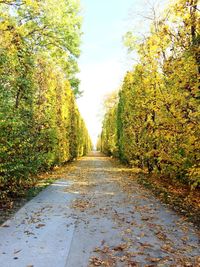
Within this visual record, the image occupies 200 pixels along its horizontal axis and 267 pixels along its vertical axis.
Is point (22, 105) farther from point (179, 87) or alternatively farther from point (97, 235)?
point (97, 235)

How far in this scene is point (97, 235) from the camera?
250 inches

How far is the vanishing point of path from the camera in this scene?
5043 mm

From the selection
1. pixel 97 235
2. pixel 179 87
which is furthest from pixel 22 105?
pixel 97 235

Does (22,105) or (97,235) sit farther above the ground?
(22,105)

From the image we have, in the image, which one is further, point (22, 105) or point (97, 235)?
point (22, 105)

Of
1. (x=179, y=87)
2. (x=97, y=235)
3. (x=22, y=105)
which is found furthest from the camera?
(x=22, y=105)

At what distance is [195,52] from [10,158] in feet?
18.5

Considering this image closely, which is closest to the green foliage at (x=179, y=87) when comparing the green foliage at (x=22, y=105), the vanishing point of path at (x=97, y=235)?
the vanishing point of path at (x=97, y=235)

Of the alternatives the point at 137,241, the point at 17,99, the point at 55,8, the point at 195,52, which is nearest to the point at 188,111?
the point at 195,52

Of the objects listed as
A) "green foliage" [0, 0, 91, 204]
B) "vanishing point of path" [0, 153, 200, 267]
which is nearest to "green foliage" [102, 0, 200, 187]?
"vanishing point of path" [0, 153, 200, 267]

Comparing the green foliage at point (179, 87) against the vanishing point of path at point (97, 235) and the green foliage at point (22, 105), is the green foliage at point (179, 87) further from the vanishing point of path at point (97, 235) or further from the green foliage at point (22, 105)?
the green foliage at point (22, 105)

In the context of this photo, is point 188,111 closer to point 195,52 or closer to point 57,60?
point 195,52

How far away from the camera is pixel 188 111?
8852 millimetres

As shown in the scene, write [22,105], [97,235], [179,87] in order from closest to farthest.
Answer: [97,235], [179,87], [22,105]
